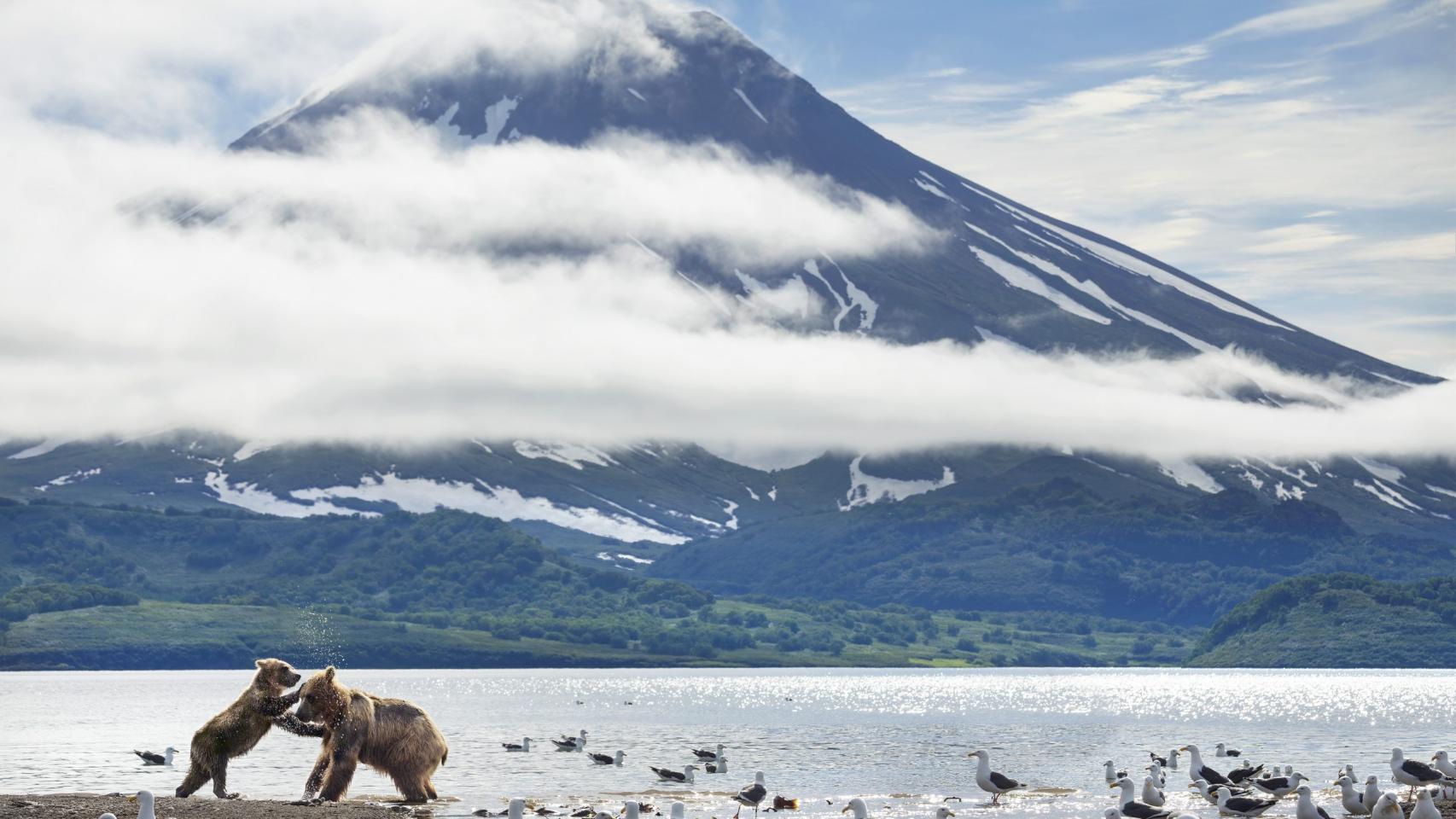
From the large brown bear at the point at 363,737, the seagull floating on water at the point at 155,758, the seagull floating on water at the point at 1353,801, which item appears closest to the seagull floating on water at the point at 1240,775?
the seagull floating on water at the point at 1353,801

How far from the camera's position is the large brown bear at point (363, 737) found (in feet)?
148

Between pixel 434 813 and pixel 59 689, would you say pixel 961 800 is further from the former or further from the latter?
pixel 59 689

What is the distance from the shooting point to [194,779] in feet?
154

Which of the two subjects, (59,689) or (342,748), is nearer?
(342,748)

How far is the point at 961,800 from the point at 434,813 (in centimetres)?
1883

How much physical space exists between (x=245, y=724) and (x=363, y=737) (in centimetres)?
295

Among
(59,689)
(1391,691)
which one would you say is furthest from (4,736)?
(1391,691)

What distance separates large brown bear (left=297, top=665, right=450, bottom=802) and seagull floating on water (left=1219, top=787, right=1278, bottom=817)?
845 inches

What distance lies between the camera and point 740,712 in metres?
145

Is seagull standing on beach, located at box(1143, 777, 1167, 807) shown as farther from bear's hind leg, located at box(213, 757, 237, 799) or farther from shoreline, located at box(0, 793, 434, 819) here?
bear's hind leg, located at box(213, 757, 237, 799)

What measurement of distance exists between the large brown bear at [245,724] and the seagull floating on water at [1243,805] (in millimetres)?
24734

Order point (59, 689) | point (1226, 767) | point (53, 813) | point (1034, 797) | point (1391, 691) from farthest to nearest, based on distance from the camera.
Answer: point (59, 689)
point (1391, 691)
point (1226, 767)
point (1034, 797)
point (53, 813)

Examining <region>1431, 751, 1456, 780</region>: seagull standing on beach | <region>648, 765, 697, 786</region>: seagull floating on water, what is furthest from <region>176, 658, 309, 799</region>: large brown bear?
<region>1431, 751, 1456, 780</region>: seagull standing on beach

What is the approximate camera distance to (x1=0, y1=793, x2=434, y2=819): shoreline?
4203 centimetres
